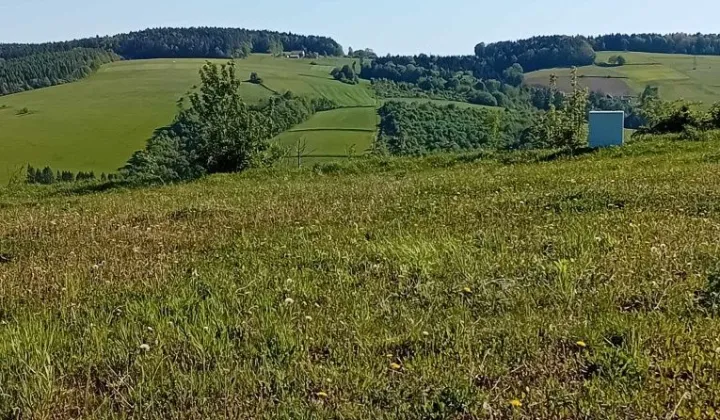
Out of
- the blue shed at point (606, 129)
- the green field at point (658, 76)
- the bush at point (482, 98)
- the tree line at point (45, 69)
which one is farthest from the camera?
the tree line at point (45, 69)

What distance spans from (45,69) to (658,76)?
108 meters

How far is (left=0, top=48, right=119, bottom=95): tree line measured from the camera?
123 metres

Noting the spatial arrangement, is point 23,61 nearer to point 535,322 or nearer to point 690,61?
point 690,61

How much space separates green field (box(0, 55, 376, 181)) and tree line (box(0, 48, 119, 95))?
398cm

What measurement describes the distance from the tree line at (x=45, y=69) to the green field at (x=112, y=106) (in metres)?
3.98

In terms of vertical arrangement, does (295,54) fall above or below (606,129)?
above

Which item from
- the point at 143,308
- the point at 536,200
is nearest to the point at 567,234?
the point at 536,200

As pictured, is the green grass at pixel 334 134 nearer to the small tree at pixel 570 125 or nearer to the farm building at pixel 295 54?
the small tree at pixel 570 125

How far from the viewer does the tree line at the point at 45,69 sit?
4825 inches

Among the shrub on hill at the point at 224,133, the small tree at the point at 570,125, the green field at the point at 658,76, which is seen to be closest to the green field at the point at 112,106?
the green field at the point at 658,76

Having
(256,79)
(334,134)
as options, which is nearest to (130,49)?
(256,79)

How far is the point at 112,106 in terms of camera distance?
102 m

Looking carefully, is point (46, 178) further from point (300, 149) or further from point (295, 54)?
point (295, 54)

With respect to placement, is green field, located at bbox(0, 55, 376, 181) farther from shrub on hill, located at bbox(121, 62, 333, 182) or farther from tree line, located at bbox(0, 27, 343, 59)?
shrub on hill, located at bbox(121, 62, 333, 182)
